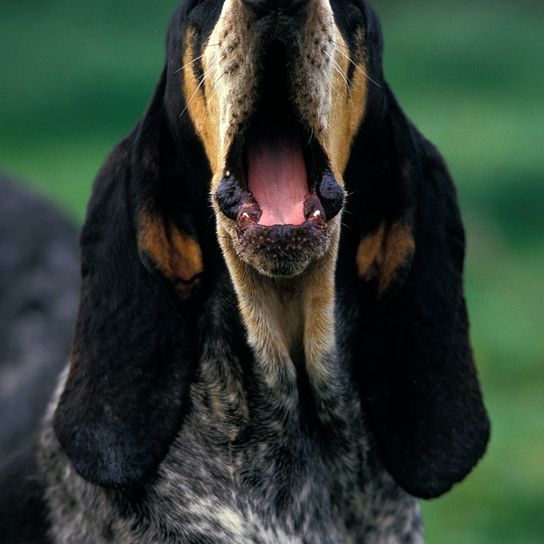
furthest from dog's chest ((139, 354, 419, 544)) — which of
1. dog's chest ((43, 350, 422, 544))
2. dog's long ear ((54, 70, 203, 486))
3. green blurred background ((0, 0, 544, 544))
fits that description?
green blurred background ((0, 0, 544, 544))

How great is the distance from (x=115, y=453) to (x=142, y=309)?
442mm

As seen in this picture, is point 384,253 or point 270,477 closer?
point 270,477

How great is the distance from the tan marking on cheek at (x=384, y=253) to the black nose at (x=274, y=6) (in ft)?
2.89

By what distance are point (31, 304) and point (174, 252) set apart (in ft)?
9.03

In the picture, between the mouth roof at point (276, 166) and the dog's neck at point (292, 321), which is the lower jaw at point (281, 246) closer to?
the mouth roof at point (276, 166)

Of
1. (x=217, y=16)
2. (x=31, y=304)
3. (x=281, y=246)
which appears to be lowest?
(x=31, y=304)

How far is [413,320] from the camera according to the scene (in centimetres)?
486

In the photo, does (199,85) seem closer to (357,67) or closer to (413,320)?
(357,67)

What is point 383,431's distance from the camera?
4.80m

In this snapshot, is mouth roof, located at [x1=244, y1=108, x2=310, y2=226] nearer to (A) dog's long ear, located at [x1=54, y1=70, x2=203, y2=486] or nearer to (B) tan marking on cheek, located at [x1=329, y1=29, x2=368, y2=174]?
(B) tan marking on cheek, located at [x1=329, y1=29, x2=368, y2=174]

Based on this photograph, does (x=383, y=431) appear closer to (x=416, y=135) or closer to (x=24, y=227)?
(x=416, y=135)

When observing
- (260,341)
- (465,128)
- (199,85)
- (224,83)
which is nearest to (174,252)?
(260,341)

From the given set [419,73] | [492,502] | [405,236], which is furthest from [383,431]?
[419,73]

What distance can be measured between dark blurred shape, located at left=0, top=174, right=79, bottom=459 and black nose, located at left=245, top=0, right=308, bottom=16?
333 centimetres
